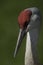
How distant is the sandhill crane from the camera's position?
274 cm

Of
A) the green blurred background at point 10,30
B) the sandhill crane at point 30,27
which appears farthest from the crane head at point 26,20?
the green blurred background at point 10,30

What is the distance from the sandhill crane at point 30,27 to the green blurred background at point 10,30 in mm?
882

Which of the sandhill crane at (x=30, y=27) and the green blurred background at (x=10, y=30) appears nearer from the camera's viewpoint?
the sandhill crane at (x=30, y=27)

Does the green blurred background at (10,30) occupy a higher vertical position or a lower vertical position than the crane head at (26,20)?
lower

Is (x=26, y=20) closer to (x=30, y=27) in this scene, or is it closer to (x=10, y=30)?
(x=30, y=27)

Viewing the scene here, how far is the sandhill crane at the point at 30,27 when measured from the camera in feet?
9.00

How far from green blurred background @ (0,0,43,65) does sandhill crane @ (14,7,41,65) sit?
0.88 m

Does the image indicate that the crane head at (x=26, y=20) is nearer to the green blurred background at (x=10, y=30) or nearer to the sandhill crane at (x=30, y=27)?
the sandhill crane at (x=30, y=27)

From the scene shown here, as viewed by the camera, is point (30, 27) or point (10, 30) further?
point (10, 30)

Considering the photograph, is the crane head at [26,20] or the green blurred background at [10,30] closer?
the crane head at [26,20]

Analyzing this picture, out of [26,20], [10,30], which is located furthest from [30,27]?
[10,30]

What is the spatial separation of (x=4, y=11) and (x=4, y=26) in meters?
0.34

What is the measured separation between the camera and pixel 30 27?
278 centimetres

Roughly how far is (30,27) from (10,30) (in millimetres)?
1734
